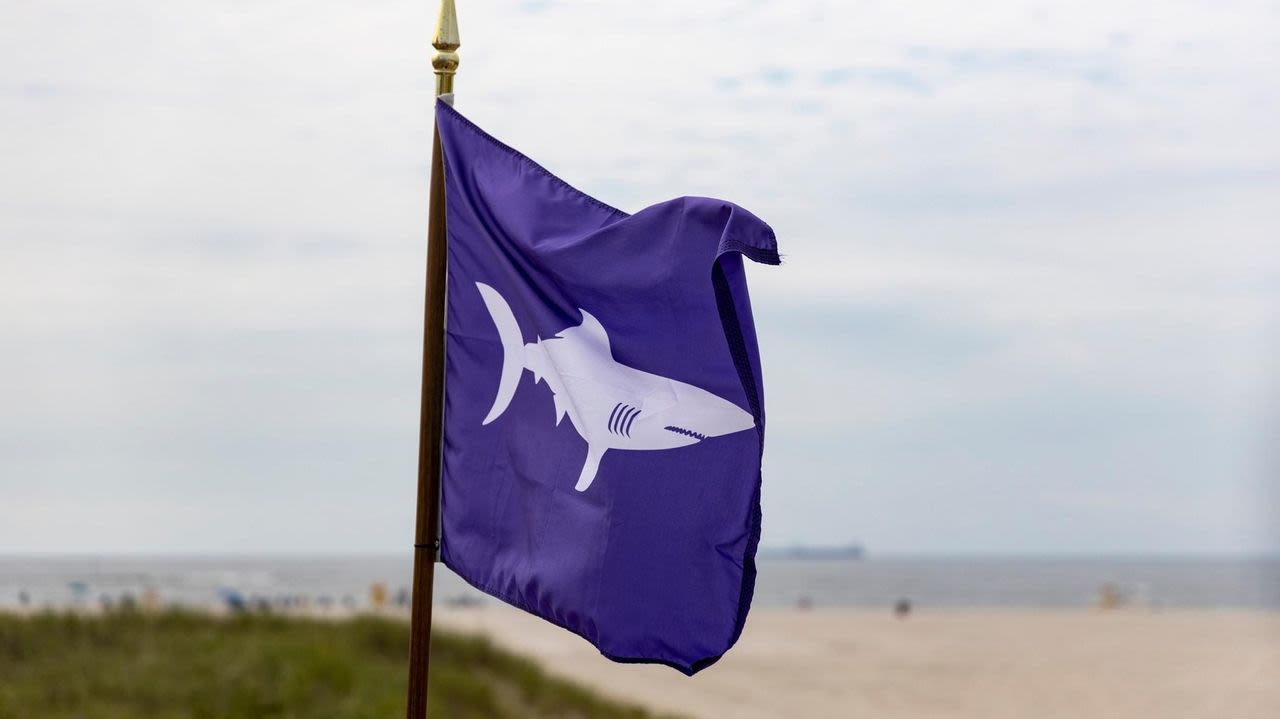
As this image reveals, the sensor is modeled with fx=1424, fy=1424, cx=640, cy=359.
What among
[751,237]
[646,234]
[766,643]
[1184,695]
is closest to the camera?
[751,237]

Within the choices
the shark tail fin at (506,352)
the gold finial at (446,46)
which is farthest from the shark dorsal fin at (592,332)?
the gold finial at (446,46)

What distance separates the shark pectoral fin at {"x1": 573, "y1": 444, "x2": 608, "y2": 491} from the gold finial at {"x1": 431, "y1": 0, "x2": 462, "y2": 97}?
5.17 ft

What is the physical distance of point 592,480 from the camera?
5254 millimetres

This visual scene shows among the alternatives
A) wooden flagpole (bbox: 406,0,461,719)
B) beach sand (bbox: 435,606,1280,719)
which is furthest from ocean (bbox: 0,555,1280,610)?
wooden flagpole (bbox: 406,0,461,719)

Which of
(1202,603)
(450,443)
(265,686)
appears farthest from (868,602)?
(450,443)

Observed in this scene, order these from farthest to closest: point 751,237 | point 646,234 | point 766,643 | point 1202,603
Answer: point 1202,603 → point 766,643 → point 646,234 → point 751,237

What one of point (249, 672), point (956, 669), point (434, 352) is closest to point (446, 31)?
point (434, 352)

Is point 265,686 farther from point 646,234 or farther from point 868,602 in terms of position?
point 868,602

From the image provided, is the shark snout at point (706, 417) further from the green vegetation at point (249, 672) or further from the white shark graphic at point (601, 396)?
the green vegetation at point (249, 672)

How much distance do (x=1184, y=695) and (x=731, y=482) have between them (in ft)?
72.9

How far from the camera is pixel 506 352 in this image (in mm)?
5547

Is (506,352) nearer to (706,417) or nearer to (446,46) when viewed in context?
(706,417)

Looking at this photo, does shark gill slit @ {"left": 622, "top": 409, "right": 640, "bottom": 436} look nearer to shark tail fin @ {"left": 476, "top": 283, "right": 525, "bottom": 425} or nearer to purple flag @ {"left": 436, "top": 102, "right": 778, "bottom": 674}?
purple flag @ {"left": 436, "top": 102, "right": 778, "bottom": 674}

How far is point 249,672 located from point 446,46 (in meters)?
9.48
